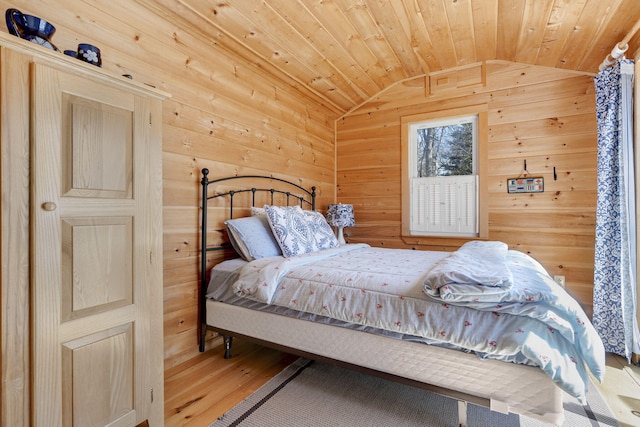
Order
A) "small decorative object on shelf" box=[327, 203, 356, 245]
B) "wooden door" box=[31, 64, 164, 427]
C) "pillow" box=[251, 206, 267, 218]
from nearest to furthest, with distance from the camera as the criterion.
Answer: "wooden door" box=[31, 64, 164, 427], "pillow" box=[251, 206, 267, 218], "small decorative object on shelf" box=[327, 203, 356, 245]

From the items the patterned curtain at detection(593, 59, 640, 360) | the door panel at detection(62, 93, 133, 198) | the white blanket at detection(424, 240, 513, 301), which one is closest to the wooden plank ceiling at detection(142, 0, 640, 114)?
the patterned curtain at detection(593, 59, 640, 360)

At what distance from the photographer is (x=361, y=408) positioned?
1.67m

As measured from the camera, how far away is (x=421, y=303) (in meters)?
1.48

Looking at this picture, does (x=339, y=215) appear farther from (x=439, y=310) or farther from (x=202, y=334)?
(x=439, y=310)

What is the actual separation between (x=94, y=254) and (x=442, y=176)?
3265 millimetres

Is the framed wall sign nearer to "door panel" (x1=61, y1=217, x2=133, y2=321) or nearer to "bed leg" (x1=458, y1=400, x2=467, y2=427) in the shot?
"bed leg" (x1=458, y1=400, x2=467, y2=427)

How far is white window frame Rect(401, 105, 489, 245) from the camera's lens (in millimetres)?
3262

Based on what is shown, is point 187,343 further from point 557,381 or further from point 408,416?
point 557,381

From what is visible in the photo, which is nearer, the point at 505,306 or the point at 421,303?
the point at 505,306

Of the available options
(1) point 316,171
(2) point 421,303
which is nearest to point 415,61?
(1) point 316,171

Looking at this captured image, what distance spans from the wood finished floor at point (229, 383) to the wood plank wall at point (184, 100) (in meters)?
0.22

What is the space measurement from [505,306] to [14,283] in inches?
71.3

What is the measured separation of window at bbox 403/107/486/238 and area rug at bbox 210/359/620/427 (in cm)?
183

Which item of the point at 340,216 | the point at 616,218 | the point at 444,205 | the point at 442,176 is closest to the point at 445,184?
the point at 442,176
